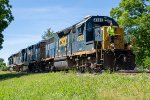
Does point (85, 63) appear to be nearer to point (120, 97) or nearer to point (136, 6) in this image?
point (120, 97)

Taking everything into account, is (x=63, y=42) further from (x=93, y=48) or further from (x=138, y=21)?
(x=138, y=21)

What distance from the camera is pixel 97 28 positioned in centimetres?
2433

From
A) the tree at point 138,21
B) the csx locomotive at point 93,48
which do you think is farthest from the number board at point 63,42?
the tree at point 138,21

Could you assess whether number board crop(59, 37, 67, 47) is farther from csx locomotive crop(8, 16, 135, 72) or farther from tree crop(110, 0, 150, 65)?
tree crop(110, 0, 150, 65)

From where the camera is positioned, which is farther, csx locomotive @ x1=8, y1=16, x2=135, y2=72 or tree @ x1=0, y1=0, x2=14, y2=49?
tree @ x1=0, y1=0, x2=14, y2=49

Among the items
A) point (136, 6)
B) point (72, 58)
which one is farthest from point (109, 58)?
point (136, 6)

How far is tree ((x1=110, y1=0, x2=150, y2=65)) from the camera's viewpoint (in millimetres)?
39000

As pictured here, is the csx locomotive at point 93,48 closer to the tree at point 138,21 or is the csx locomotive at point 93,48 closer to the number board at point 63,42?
the number board at point 63,42

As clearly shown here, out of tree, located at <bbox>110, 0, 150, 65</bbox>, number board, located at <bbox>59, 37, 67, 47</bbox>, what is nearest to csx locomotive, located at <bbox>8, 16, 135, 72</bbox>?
number board, located at <bbox>59, 37, 67, 47</bbox>

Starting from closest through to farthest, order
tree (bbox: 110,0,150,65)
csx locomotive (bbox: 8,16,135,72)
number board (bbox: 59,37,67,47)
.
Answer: csx locomotive (bbox: 8,16,135,72), number board (bbox: 59,37,67,47), tree (bbox: 110,0,150,65)

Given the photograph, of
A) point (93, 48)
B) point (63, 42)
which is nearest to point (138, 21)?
point (63, 42)

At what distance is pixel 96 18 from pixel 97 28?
1286mm

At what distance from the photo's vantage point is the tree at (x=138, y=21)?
39.0 metres

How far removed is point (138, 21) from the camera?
39.5m
